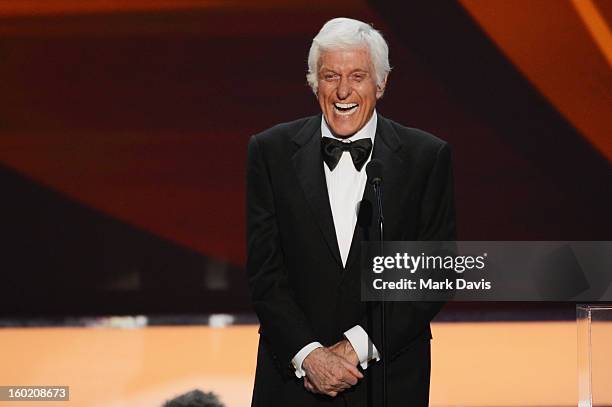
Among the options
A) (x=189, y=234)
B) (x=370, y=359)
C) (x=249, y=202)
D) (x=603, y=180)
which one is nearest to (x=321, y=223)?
(x=249, y=202)

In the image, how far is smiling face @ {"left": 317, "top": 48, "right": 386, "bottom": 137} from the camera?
2.79 metres

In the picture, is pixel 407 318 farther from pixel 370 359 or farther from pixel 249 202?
pixel 249 202

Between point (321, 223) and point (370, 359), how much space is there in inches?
15.5

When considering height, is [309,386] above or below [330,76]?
below

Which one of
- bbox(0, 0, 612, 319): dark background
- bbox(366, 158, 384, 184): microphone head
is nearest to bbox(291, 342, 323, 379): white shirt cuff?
bbox(366, 158, 384, 184): microphone head

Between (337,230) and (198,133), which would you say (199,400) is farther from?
(337,230)

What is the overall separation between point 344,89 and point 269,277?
56 centimetres

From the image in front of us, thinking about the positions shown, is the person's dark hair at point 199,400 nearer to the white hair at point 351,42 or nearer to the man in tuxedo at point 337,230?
the man in tuxedo at point 337,230

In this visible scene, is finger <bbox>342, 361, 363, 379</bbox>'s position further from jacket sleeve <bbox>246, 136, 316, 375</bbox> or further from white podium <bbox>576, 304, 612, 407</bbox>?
white podium <bbox>576, 304, 612, 407</bbox>

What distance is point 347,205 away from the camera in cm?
286

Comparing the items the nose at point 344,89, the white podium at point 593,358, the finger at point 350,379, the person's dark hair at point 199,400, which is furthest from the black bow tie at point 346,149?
the person's dark hair at point 199,400

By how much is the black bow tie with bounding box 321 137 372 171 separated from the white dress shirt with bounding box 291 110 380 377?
0.02 meters

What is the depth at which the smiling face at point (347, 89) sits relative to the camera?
9.16ft

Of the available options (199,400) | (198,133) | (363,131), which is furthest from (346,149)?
(199,400)
